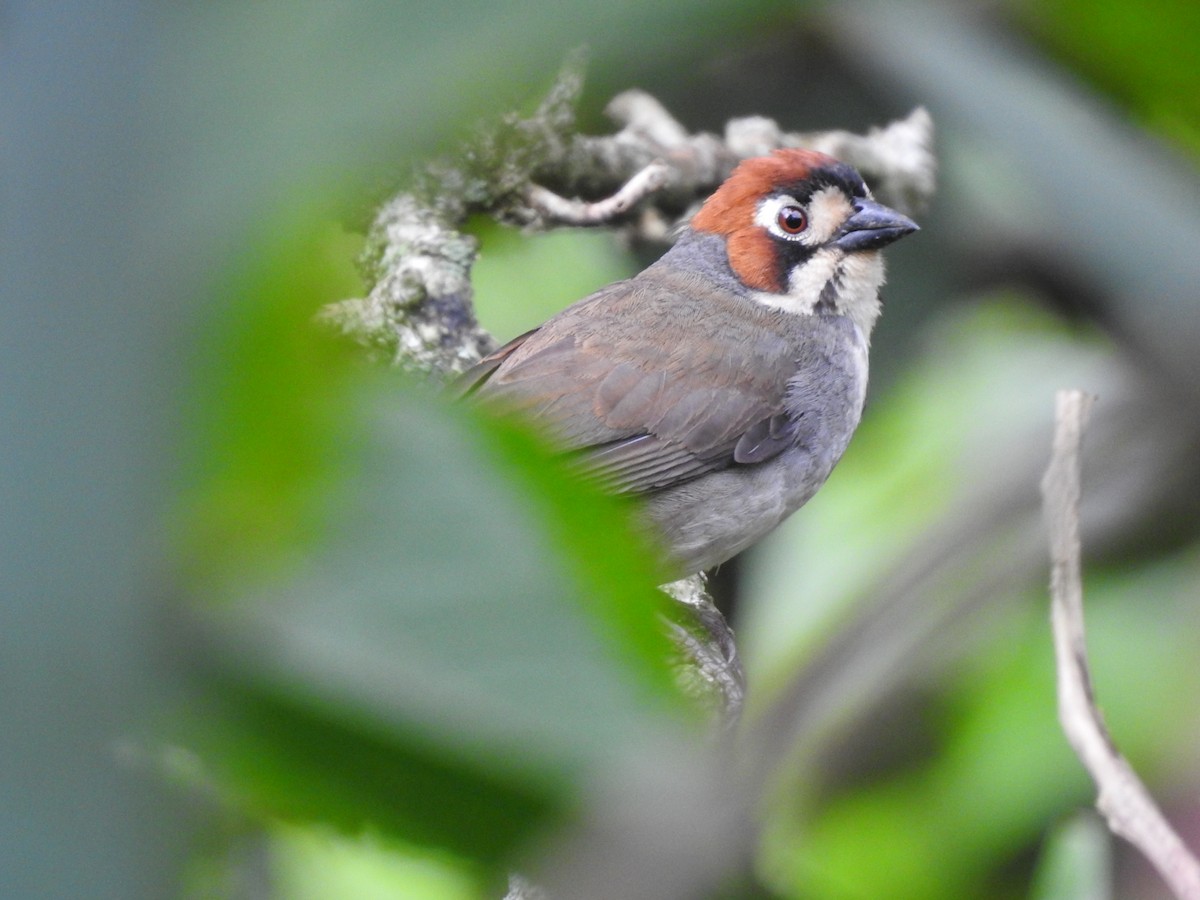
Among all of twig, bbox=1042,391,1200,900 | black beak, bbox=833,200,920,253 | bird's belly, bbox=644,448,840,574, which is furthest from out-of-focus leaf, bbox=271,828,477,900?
black beak, bbox=833,200,920,253

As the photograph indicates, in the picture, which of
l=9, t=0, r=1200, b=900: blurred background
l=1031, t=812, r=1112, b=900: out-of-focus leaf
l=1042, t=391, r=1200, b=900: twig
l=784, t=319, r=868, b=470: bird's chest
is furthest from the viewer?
l=784, t=319, r=868, b=470: bird's chest

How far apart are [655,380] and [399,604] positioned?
3.08 metres

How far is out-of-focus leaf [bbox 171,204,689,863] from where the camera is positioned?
609 mm

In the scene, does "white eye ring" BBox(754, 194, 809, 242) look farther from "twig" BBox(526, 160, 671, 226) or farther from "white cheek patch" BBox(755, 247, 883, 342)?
"twig" BBox(526, 160, 671, 226)

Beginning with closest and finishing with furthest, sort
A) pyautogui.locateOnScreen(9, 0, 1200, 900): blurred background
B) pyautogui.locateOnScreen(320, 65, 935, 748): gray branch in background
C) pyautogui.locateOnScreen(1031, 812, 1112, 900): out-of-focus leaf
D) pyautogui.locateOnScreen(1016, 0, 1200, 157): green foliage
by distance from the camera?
pyautogui.locateOnScreen(9, 0, 1200, 900): blurred background, pyautogui.locateOnScreen(1016, 0, 1200, 157): green foliage, pyautogui.locateOnScreen(1031, 812, 1112, 900): out-of-focus leaf, pyautogui.locateOnScreen(320, 65, 935, 748): gray branch in background

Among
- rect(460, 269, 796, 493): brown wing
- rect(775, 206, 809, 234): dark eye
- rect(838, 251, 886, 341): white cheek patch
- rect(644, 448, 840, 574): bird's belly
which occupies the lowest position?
rect(644, 448, 840, 574): bird's belly

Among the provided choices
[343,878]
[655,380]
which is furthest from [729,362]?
[343,878]

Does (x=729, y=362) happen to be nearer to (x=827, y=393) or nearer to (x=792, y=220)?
(x=827, y=393)

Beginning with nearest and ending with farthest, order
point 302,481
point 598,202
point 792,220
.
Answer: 1. point 302,481
2. point 792,220
3. point 598,202

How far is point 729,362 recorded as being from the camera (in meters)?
3.77

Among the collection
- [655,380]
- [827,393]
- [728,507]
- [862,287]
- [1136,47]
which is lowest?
[728,507]

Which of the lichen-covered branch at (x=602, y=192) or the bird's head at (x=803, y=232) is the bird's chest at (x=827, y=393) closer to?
the bird's head at (x=803, y=232)

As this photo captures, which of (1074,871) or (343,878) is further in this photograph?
(343,878)

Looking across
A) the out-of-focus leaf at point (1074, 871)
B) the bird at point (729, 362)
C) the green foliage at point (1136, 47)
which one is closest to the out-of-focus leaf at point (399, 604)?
the green foliage at point (1136, 47)
